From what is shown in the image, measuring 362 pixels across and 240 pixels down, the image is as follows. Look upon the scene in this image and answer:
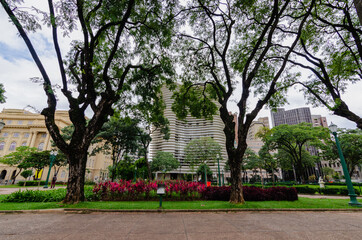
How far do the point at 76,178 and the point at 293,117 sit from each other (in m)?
134

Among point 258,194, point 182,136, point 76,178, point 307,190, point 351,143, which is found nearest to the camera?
point 76,178

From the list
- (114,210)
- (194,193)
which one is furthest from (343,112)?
(114,210)

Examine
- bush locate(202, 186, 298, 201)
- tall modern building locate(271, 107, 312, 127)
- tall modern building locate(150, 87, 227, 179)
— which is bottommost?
bush locate(202, 186, 298, 201)

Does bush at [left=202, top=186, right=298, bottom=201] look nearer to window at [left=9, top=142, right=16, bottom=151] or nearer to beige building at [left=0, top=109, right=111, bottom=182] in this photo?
beige building at [left=0, top=109, right=111, bottom=182]

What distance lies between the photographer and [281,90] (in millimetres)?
11359

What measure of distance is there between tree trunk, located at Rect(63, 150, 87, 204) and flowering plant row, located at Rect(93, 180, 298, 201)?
179 cm

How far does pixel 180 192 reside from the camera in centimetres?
1039

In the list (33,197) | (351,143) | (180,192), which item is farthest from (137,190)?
(351,143)

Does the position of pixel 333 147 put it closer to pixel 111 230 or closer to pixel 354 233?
pixel 354 233

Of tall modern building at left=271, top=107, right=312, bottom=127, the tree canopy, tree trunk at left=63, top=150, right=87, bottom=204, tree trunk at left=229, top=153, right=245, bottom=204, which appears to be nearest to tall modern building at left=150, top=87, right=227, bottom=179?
the tree canopy

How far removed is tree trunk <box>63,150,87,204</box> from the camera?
8.01 meters

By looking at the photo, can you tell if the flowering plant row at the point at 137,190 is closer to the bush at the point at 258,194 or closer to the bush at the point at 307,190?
the bush at the point at 258,194

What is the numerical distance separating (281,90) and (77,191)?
45.0 ft

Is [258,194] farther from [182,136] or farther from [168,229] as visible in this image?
[182,136]
